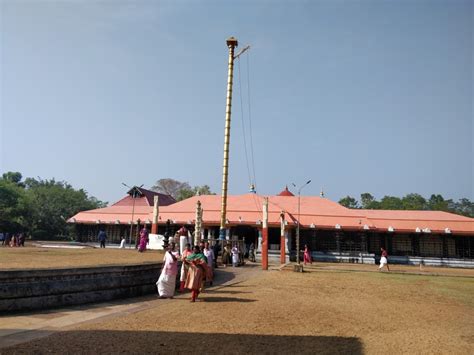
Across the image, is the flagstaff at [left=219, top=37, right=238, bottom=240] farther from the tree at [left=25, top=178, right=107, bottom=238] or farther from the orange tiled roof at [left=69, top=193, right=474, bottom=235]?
the tree at [left=25, top=178, right=107, bottom=238]

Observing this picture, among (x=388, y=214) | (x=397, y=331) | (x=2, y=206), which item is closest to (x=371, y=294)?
(x=397, y=331)

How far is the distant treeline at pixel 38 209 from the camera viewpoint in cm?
4756

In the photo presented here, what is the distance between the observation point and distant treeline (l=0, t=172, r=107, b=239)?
47556mm

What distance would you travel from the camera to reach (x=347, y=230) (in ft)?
108

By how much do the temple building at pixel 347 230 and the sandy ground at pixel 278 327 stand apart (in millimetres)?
19434

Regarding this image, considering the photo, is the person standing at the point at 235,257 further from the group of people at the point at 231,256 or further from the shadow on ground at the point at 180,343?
the shadow on ground at the point at 180,343

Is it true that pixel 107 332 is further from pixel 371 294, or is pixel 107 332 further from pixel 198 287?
pixel 371 294

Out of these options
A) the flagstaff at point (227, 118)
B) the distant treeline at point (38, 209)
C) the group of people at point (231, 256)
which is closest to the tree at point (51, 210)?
the distant treeline at point (38, 209)

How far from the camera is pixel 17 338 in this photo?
6484mm

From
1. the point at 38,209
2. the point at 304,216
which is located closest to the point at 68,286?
the point at 304,216

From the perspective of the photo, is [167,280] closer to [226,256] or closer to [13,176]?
[226,256]

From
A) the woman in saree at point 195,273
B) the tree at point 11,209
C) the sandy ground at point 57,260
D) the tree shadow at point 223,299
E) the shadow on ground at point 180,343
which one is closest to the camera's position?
the shadow on ground at point 180,343

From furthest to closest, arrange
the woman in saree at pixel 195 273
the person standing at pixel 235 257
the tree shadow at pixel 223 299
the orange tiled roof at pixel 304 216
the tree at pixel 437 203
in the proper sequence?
1. the tree at pixel 437 203
2. the orange tiled roof at pixel 304 216
3. the person standing at pixel 235 257
4. the tree shadow at pixel 223 299
5. the woman in saree at pixel 195 273

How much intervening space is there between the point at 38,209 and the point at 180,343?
54.2 meters
